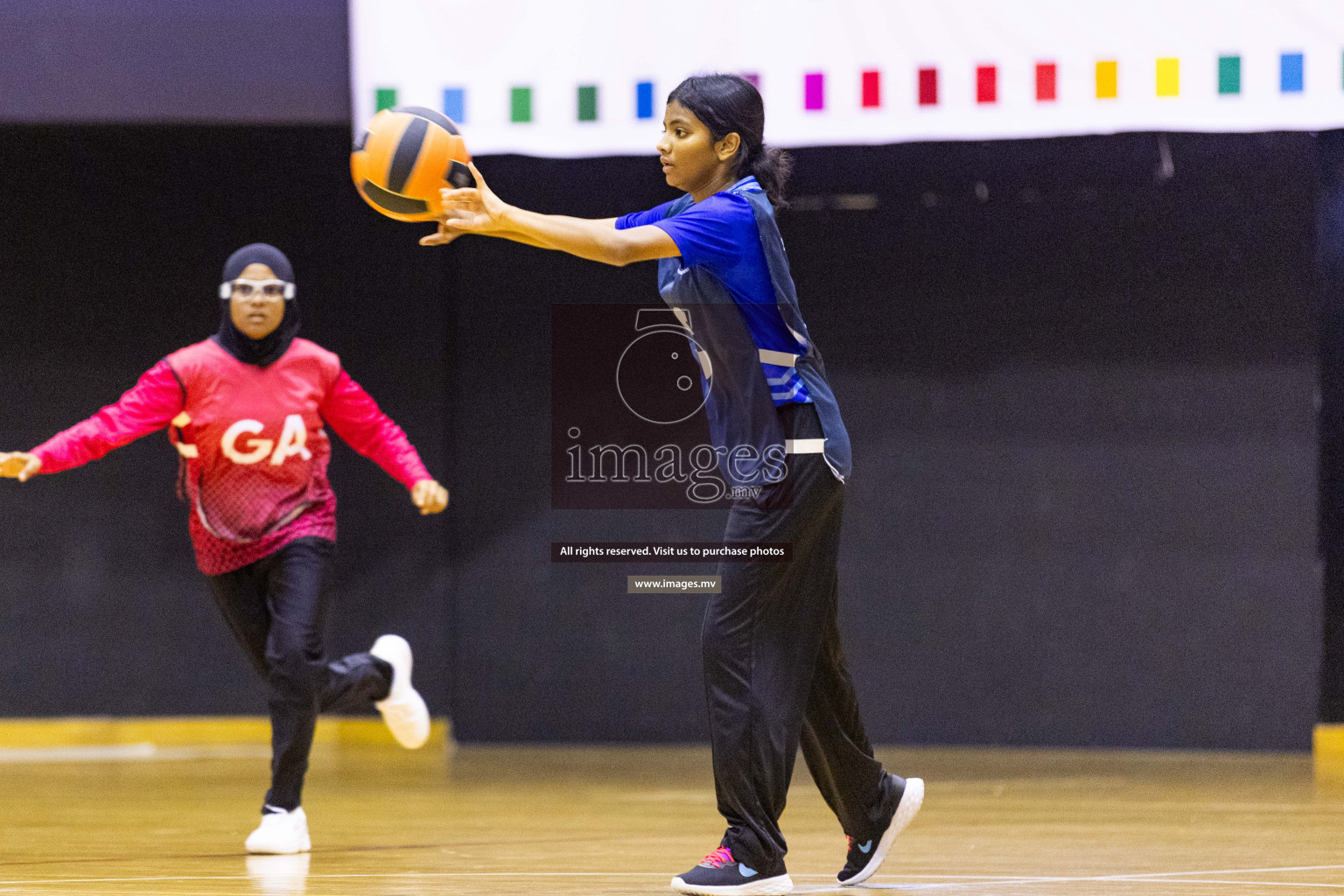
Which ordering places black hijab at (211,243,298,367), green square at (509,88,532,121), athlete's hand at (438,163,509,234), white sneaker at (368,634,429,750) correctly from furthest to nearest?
1. green square at (509,88,532,121)
2. white sneaker at (368,634,429,750)
3. black hijab at (211,243,298,367)
4. athlete's hand at (438,163,509,234)

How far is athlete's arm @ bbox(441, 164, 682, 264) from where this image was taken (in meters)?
2.25

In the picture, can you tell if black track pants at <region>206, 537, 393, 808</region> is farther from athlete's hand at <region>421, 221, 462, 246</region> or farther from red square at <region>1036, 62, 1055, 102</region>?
red square at <region>1036, 62, 1055, 102</region>

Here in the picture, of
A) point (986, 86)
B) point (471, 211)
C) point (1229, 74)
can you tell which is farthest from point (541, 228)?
point (1229, 74)

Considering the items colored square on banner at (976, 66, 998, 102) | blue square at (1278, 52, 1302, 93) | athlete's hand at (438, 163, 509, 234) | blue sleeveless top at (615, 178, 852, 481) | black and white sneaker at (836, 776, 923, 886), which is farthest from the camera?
colored square on banner at (976, 66, 998, 102)

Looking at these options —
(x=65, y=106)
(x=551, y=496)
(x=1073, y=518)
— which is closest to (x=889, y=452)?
(x=1073, y=518)

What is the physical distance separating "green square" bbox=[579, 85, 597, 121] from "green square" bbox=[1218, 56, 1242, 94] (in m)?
2.03

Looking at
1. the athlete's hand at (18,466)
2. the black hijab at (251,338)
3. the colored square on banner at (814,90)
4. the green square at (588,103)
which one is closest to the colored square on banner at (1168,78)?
the colored square on banner at (814,90)

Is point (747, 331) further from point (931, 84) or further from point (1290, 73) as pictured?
point (1290, 73)

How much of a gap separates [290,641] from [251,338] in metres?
0.81

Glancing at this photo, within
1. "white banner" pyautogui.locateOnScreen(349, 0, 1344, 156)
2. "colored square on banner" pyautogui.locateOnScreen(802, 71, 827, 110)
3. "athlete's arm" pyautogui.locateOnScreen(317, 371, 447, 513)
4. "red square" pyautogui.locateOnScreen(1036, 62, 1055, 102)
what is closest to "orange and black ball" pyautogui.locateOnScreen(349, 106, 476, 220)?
"athlete's arm" pyautogui.locateOnScreen(317, 371, 447, 513)

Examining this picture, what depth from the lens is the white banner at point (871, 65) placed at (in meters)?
4.72

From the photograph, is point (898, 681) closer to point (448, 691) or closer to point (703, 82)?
point (448, 691)

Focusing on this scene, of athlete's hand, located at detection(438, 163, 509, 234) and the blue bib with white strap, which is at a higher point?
athlete's hand, located at detection(438, 163, 509, 234)

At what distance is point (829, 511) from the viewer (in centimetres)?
268
